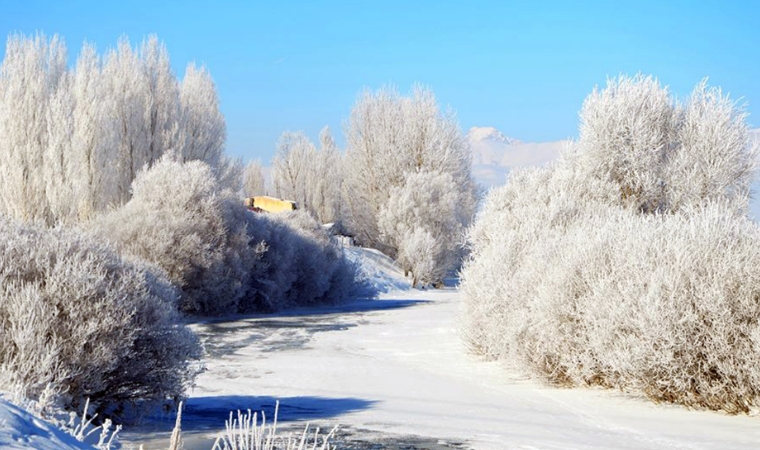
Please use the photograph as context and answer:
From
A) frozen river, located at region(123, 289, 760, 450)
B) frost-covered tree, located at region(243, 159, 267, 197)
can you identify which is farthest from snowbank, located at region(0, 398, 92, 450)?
frost-covered tree, located at region(243, 159, 267, 197)

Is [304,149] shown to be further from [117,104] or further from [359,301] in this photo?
[359,301]

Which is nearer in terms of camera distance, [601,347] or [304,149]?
[601,347]

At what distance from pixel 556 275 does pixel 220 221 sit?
43.4 ft

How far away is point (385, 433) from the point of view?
721 cm

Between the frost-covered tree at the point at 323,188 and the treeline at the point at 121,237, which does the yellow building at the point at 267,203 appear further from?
the frost-covered tree at the point at 323,188

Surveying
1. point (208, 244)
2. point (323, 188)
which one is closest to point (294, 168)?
point (323, 188)

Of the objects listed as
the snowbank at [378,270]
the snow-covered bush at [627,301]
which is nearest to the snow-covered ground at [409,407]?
the snow-covered bush at [627,301]

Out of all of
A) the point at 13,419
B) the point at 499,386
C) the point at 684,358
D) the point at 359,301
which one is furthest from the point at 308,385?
the point at 359,301

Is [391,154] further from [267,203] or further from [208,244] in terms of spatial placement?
[208,244]

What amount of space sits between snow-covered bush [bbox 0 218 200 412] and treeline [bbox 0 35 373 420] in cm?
1

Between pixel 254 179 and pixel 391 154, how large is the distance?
2717cm

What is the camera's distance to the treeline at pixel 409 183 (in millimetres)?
37250

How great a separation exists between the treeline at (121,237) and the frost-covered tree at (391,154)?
262 inches

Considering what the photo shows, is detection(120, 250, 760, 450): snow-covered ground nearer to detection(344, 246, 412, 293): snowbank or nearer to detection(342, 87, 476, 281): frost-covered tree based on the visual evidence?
detection(344, 246, 412, 293): snowbank
